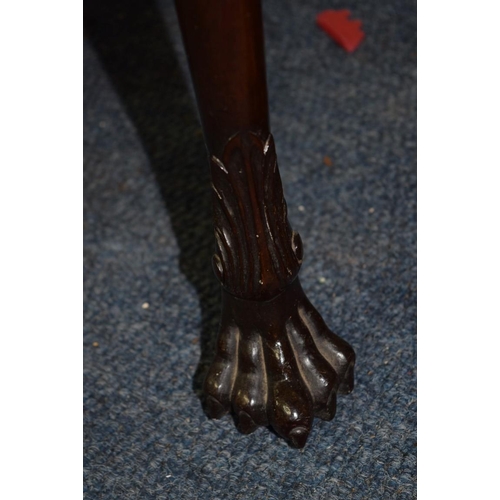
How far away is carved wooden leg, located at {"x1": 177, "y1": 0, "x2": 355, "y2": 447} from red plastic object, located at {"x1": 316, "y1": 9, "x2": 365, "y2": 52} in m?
0.55

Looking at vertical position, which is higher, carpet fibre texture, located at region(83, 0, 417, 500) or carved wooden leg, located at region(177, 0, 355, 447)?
carved wooden leg, located at region(177, 0, 355, 447)

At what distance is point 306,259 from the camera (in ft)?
2.86

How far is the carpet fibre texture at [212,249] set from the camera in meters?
0.70

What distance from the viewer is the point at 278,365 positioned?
67cm

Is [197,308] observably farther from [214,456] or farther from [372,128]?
[372,128]

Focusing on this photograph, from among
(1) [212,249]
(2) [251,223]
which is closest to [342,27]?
(1) [212,249]

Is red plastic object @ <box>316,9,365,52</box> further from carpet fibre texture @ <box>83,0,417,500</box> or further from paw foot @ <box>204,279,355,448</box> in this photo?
paw foot @ <box>204,279,355,448</box>

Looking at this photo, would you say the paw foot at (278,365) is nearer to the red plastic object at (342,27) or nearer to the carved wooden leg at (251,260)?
the carved wooden leg at (251,260)

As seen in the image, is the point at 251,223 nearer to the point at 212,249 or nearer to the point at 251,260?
the point at 251,260

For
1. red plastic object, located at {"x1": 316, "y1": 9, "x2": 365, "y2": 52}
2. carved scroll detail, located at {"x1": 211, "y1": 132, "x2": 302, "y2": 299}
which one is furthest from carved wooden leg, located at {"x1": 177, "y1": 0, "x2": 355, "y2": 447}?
red plastic object, located at {"x1": 316, "y1": 9, "x2": 365, "y2": 52}

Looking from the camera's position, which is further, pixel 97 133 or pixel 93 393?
pixel 97 133

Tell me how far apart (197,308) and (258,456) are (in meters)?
0.19

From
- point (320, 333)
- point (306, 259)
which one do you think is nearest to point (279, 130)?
point (306, 259)

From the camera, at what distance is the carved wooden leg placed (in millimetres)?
549
